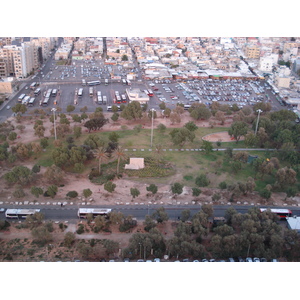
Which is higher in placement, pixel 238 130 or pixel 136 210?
pixel 238 130

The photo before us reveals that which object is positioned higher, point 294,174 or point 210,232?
point 294,174

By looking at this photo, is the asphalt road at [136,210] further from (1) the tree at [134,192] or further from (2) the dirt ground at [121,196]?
(1) the tree at [134,192]

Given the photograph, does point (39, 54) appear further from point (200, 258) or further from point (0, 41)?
point (200, 258)

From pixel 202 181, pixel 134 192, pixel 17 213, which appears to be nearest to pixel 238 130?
pixel 202 181

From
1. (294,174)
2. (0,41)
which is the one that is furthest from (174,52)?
(294,174)

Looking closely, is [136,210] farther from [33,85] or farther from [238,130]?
[33,85]
